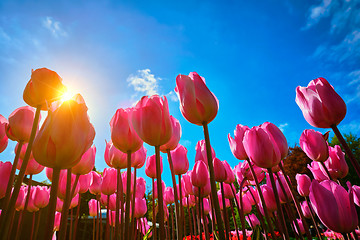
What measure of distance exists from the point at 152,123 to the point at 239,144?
1.20m

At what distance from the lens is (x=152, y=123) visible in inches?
53.1

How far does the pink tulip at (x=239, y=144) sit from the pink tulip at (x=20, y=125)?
75.6 inches

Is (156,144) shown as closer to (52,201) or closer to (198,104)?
(198,104)

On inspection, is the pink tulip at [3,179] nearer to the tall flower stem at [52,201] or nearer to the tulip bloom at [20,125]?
the tulip bloom at [20,125]

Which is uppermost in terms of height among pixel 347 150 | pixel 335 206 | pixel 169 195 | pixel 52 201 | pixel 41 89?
pixel 41 89

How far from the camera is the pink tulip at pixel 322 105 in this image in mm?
1642

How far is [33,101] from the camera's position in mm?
1585

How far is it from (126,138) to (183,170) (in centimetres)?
100

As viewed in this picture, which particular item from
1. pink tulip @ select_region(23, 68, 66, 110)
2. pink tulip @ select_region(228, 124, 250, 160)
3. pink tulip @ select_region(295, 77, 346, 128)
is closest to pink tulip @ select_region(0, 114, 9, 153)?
pink tulip @ select_region(23, 68, 66, 110)

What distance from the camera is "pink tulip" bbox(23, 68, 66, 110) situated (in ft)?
5.15

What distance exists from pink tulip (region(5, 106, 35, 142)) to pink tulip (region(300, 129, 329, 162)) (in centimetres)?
255

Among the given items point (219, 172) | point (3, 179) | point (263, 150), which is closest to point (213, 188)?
point (263, 150)

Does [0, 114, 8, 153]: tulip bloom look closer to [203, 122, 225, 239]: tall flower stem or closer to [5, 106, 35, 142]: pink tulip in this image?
[5, 106, 35, 142]: pink tulip

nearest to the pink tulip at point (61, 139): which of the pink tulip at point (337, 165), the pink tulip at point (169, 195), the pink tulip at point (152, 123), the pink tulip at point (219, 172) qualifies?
the pink tulip at point (152, 123)
